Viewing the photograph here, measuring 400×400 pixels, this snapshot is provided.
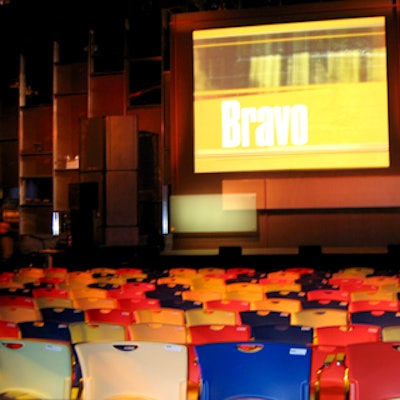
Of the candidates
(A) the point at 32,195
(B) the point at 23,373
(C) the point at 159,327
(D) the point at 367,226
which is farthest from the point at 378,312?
(A) the point at 32,195

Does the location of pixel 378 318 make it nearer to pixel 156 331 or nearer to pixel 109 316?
pixel 156 331

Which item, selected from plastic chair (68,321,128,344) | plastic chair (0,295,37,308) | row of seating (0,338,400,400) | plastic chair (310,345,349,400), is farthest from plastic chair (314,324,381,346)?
plastic chair (0,295,37,308)

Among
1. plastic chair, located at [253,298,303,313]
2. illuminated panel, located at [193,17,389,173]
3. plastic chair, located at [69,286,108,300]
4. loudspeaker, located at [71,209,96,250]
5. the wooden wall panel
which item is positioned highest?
illuminated panel, located at [193,17,389,173]

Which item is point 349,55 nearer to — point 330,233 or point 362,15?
point 362,15

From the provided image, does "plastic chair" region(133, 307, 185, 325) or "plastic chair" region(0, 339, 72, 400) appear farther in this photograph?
"plastic chair" region(133, 307, 185, 325)

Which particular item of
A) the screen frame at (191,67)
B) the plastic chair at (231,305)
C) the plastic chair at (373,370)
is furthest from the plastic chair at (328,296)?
the screen frame at (191,67)

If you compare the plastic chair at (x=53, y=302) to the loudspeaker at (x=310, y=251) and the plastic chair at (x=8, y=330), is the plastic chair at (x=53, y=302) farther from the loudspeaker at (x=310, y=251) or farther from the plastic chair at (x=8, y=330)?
the loudspeaker at (x=310, y=251)

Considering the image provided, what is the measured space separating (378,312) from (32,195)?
15.6 m

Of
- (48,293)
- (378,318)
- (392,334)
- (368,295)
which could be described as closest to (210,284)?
(48,293)

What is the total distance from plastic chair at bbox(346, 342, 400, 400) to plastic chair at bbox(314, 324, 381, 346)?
925 mm

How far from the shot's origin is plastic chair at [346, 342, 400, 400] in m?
2.84

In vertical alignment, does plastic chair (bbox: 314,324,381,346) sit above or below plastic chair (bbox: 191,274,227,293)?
above

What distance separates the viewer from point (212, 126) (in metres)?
14.4

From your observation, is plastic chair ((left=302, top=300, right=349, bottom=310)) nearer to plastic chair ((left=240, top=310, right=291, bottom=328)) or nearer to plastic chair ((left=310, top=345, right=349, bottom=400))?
plastic chair ((left=240, top=310, right=291, bottom=328))
